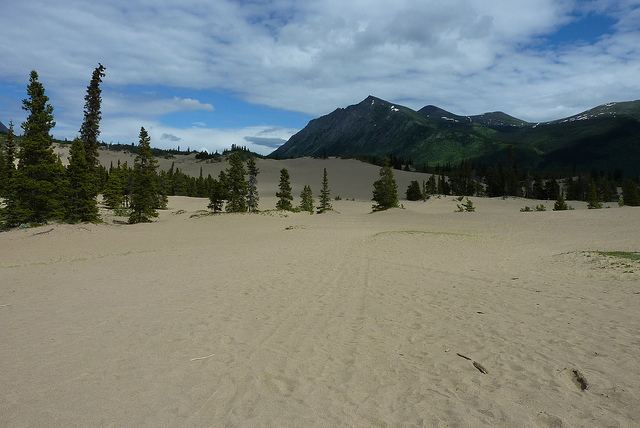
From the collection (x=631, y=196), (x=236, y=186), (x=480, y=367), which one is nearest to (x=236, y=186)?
(x=236, y=186)

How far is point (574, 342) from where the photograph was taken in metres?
7.43

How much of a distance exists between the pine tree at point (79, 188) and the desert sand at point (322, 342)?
15.2 m

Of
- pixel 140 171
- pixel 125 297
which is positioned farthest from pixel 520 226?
pixel 140 171

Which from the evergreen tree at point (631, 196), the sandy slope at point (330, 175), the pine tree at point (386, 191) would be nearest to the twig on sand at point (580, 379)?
the pine tree at point (386, 191)

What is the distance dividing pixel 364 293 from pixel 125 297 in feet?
24.6

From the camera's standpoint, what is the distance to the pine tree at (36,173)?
31781mm

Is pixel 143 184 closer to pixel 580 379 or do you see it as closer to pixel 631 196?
pixel 580 379

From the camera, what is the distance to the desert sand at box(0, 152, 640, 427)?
521 centimetres

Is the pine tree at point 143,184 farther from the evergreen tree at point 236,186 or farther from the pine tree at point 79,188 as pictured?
the evergreen tree at point 236,186

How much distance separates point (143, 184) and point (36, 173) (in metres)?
11.5

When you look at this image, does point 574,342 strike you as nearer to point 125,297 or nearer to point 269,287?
point 269,287

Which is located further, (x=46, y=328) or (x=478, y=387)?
(x=46, y=328)

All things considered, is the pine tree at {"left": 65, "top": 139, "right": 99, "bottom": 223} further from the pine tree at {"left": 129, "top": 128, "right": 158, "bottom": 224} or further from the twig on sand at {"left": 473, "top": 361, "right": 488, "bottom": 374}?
the twig on sand at {"left": 473, "top": 361, "right": 488, "bottom": 374}

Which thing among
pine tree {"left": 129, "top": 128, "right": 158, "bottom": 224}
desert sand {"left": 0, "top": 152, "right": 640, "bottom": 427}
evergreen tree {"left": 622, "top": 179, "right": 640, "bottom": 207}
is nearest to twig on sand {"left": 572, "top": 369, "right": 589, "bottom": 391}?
desert sand {"left": 0, "top": 152, "right": 640, "bottom": 427}
